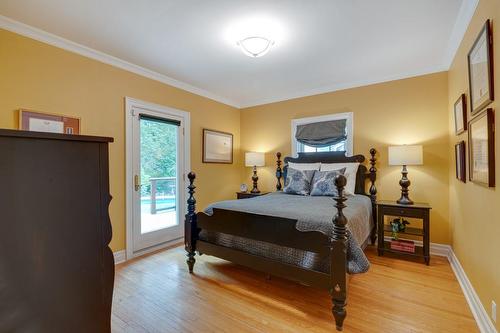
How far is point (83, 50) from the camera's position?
8.77 feet

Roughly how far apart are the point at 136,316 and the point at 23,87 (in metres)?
2.32

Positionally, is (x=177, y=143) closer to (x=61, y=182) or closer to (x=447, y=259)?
(x=61, y=182)

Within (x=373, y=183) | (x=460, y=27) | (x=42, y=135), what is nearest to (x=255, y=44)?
(x=460, y=27)

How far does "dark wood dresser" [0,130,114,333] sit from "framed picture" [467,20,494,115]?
227 centimetres

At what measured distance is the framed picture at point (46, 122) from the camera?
2262 millimetres

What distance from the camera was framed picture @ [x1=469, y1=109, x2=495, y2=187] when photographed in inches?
59.6

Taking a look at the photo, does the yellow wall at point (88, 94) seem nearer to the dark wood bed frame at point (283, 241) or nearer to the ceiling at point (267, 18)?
the ceiling at point (267, 18)

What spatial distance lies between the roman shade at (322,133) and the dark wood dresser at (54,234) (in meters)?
3.54

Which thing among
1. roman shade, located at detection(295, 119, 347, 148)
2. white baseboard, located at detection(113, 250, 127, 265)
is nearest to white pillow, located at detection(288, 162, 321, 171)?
roman shade, located at detection(295, 119, 347, 148)

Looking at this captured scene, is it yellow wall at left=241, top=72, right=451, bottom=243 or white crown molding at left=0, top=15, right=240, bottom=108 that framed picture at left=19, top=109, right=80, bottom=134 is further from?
yellow wall at left=241, top=72, right=451, bottom=243

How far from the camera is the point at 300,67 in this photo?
126 inches

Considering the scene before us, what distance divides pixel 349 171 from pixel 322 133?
0.85m

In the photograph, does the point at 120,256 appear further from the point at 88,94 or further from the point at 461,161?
the point at 461,161

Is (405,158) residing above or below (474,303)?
above
